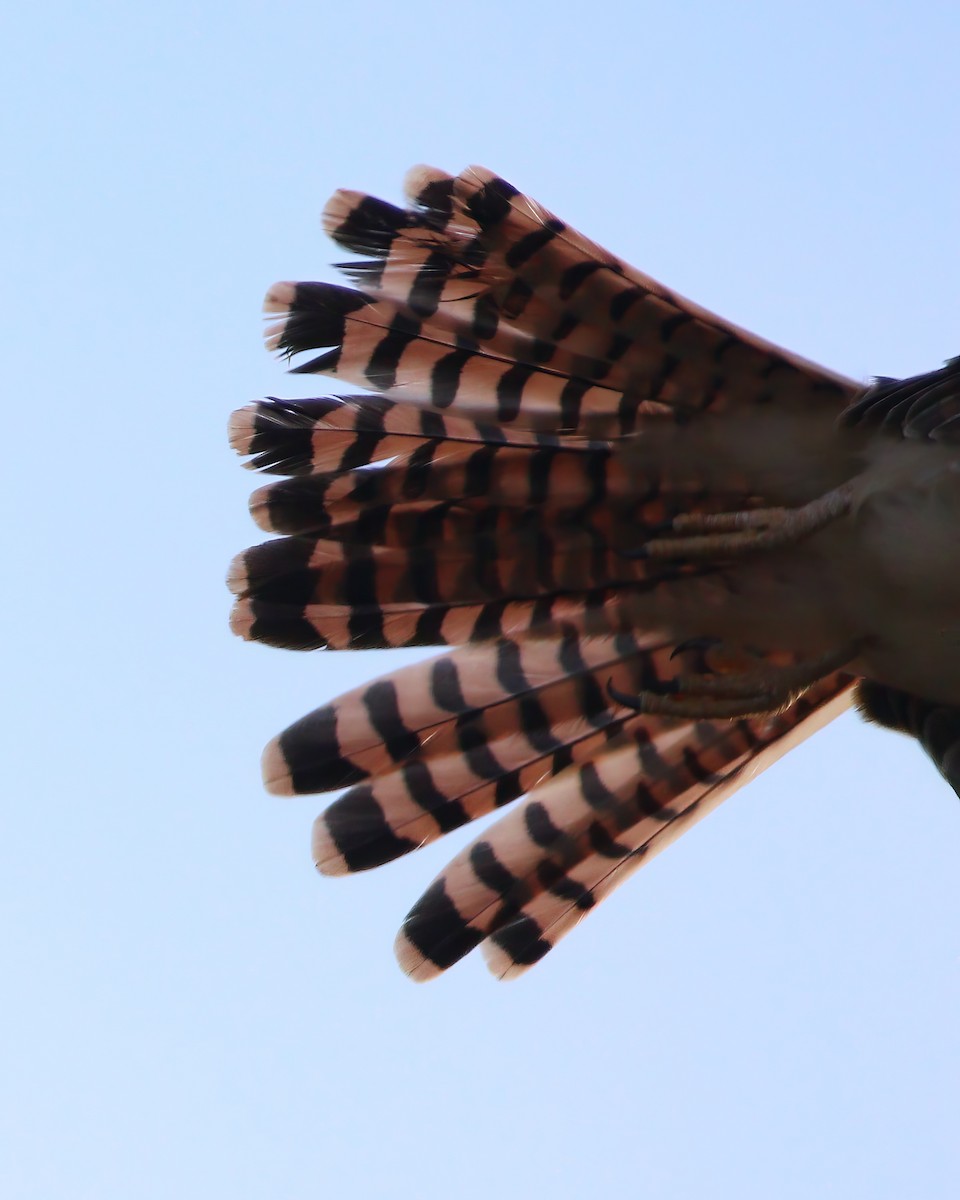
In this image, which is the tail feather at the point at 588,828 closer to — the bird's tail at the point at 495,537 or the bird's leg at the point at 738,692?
the bird's tail at the point at 495,537

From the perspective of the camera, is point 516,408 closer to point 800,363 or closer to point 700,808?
point 800,363

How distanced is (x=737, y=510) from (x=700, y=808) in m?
1.03

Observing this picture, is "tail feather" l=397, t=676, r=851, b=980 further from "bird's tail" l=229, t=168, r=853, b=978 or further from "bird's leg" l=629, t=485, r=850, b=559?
"bird's leg" l=629, t=485, r=850, b=559

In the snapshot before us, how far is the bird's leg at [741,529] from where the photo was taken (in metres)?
4.79

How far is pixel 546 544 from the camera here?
4859 millimetres

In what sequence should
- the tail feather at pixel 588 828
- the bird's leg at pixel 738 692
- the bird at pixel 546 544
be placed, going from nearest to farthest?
the bird at pixel 546 544
the bird's leg at pixel 738 692
the tail feather at pixel 588 828

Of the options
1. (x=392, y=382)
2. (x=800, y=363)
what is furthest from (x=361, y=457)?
(x=800, y=363)

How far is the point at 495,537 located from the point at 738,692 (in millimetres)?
896

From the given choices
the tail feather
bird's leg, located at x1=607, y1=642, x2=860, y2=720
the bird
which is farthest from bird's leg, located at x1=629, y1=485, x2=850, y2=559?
the tail feather

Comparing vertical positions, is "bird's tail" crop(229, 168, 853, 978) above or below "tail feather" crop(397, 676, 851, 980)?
above

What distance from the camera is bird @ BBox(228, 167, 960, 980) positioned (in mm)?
4605

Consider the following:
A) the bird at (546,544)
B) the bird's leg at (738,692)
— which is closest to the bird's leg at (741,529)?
the bird at (546,544)

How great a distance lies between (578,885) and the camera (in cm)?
521

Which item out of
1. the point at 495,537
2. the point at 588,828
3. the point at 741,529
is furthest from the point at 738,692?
the point at 495,537
